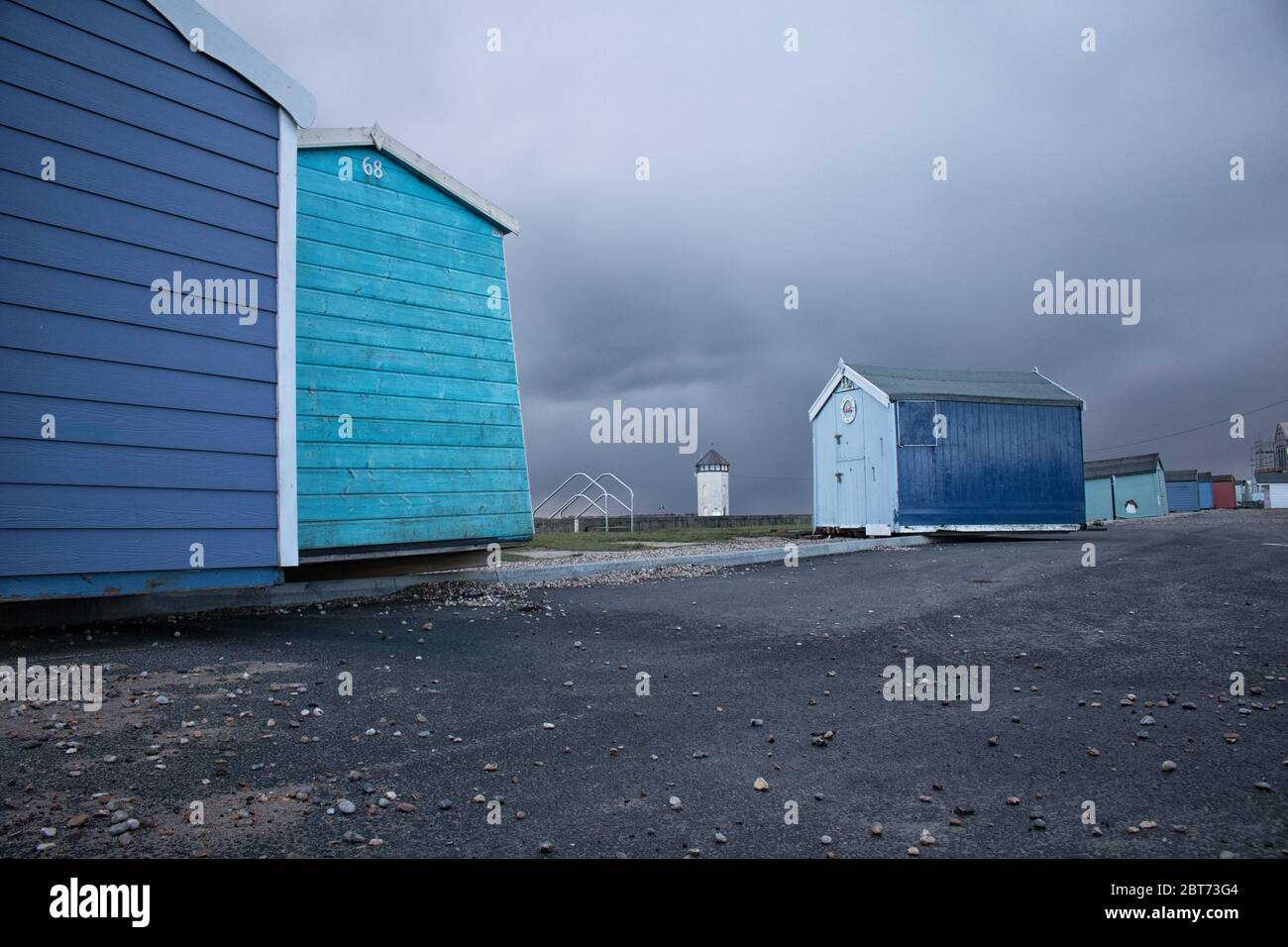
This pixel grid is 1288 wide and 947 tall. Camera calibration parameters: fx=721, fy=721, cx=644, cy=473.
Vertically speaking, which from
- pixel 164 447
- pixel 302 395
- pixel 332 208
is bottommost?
pixel 164 447

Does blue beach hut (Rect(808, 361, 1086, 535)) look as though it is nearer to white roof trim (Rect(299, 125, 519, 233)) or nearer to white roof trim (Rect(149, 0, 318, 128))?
white roof trim (Rect(299, 125, 519, 233))

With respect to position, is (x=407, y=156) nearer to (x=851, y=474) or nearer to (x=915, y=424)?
(x=915, y=424)

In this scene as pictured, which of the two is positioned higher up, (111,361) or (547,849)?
(111,361)

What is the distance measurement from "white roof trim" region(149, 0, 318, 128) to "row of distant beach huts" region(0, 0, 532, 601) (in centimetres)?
2

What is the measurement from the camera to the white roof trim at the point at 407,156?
8.66m

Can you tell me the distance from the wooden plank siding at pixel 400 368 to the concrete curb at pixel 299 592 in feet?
1.67

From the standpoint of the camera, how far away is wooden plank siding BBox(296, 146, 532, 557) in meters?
8.35

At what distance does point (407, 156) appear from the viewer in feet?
31.2

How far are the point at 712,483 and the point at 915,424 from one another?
1707 cm

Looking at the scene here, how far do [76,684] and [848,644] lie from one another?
5525 mm

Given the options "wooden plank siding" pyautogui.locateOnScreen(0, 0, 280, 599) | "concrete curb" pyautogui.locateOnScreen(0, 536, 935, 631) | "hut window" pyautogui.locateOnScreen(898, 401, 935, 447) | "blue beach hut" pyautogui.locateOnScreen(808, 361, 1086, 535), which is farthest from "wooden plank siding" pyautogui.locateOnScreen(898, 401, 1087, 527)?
"wooden plank siding" pyautogui.locateOnScreen(0, 0, 280, 599)

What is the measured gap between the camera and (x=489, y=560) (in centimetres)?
1043
